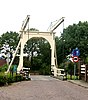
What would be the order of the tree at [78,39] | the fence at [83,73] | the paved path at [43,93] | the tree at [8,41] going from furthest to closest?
the tree at [8,41] < the tree at [78,39] < the fence at [83,73] < the paved path at [43,93]

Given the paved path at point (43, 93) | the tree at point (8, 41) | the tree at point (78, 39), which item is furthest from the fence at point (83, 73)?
the tree at point (8, 41)

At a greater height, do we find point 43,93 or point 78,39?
point 78,39

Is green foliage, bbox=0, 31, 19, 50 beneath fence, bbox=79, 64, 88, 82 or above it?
above

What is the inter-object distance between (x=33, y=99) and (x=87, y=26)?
48101 mm

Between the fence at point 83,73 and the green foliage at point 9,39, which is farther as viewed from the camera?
the green foliage at point 9,39

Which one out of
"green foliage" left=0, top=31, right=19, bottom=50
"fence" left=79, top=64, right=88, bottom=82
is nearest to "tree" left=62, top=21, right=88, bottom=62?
"green foliage" left=0, top=31, right=19, bottom=50

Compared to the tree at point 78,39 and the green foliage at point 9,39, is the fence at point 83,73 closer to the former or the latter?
the tree at point 78,39

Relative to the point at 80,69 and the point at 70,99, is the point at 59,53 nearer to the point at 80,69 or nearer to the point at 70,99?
the point at 80,69

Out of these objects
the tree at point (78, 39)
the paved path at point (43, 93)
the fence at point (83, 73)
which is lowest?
the paved path at point (43, 93)

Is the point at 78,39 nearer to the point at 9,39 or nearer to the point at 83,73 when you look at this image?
the point at 9,39

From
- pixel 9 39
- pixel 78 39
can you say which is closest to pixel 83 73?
pixel 78 39

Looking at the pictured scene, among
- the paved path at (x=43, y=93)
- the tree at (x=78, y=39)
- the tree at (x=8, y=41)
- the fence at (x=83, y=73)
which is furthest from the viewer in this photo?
the tree at (x=8, y=41)

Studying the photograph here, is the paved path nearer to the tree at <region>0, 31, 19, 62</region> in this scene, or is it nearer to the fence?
the fence

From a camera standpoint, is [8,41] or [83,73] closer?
[83,73]
